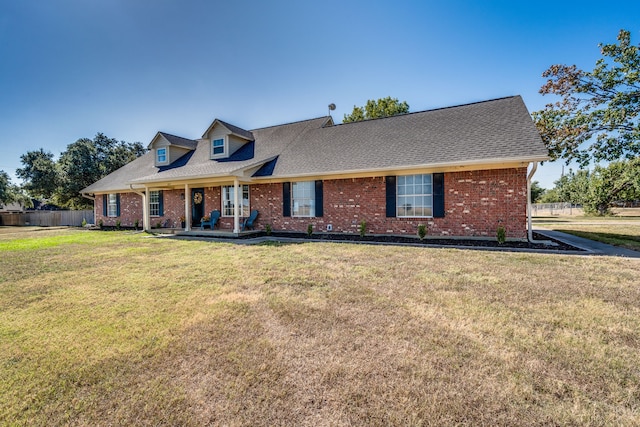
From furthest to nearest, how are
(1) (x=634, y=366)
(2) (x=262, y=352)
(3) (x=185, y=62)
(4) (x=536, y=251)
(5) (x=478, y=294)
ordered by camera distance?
(3) (x=185, y=62)
(4) (x=536, y=251)
(5) (x=478, y=294)
(2) (x=262, y=352)
(1) (x=634, y=366)

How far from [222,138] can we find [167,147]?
4.27 metres

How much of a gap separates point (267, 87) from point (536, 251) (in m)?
12.9

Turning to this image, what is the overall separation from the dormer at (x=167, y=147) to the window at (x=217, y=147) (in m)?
3.17

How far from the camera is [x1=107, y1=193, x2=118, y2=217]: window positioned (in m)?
18.2

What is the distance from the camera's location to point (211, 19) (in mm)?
10227

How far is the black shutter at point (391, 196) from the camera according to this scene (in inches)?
412

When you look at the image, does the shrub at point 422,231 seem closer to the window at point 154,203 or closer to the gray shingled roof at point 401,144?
the gray shingled roof at point 401,144

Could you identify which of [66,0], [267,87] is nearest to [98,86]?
[66,0]

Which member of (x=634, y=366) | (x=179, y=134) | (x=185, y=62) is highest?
(x=185, y=62)

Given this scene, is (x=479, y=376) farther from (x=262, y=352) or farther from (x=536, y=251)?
(x=536, y=251)

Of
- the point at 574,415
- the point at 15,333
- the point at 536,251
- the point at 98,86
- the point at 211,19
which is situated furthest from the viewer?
the point at 98,86

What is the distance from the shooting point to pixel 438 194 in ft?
32.0

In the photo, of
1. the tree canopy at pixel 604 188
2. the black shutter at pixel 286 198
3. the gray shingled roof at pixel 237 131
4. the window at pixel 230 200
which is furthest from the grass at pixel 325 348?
the gray shingled roof at pixel 237 131

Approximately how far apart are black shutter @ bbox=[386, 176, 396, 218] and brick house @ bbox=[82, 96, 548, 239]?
38mm
